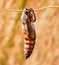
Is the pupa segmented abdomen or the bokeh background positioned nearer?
the pupa segmented abdomen

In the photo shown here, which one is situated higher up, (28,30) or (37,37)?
(28,30)

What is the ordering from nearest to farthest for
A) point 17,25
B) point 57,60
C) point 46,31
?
point 57,60 < point 46,31 < point 17,25

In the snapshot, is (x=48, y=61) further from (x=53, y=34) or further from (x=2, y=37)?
(x=2, y=37)

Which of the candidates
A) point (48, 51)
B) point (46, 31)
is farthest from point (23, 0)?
point (48, 51)

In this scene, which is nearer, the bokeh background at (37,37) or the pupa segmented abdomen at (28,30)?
the pupa segmented abdomen at (28,30)

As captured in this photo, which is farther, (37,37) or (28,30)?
(37,37)

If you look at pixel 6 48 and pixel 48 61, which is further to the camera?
pixel 6 48

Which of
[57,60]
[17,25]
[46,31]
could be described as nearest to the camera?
[57,60]

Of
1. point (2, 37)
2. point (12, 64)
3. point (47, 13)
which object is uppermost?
point (47, 13)
